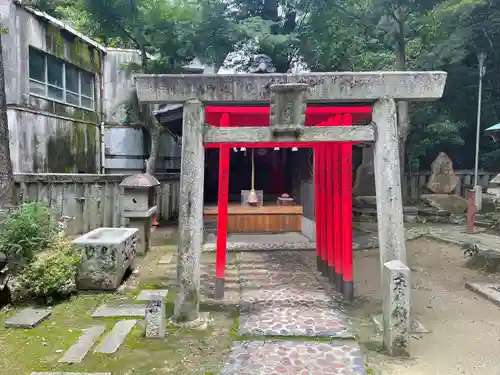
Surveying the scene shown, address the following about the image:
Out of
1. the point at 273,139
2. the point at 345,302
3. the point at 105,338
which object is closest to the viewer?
the point at 105,338

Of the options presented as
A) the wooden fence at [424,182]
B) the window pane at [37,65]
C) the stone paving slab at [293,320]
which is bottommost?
the stone paving slab at [293,320]

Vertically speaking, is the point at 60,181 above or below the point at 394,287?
above

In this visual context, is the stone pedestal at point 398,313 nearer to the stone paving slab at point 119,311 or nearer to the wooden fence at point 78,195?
the stone paving slab at point 119,311

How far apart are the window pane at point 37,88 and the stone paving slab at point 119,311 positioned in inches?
392

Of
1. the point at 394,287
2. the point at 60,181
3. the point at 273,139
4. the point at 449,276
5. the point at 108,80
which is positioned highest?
the point at 108,80

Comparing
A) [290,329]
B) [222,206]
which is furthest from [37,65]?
[290,329]

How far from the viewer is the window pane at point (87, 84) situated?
1694 centimetres

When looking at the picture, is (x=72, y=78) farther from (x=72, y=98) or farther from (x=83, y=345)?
(x=83, y=345)

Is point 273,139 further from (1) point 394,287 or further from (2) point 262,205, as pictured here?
(2) point 262,205

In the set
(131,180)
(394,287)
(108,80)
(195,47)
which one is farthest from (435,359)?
(108,80)

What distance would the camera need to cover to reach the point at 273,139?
19.4 ft

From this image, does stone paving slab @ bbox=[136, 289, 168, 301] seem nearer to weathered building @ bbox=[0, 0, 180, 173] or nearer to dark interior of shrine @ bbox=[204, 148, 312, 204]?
dark interior of shrine @ bbox=[204, 148, 312, 204]

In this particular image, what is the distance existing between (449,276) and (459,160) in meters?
13.5

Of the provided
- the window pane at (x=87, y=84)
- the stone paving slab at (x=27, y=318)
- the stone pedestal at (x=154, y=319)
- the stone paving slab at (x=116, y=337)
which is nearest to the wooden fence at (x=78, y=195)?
the stone paving slab at (x=27, y=318)
